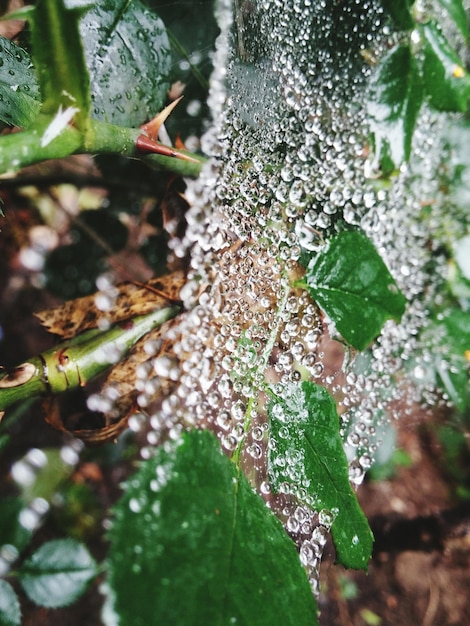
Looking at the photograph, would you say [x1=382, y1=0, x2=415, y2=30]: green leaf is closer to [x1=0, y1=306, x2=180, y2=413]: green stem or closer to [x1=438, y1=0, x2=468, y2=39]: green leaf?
[x1=438, y1=0, x2=468, y2=39]: green leaf

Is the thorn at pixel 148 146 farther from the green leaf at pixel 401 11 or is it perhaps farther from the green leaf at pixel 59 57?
the green leaf at pixel 401 11

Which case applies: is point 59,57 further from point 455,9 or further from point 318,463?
point 455,9

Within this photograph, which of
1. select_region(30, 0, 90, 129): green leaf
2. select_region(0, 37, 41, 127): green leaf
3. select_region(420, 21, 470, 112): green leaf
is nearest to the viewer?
select_region(30, 0, 90, 129): green leaf

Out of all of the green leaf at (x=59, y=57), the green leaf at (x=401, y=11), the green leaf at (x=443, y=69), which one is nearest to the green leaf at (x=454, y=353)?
the green leaf at (x=443, y=69)

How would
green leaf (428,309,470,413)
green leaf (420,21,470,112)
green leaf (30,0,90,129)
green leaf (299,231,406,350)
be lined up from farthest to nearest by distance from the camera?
green leaf (428,309,470,413), green leaf (420,21,470,112), green leaf (299,231,406,350), green leaf (30,0,90,129)

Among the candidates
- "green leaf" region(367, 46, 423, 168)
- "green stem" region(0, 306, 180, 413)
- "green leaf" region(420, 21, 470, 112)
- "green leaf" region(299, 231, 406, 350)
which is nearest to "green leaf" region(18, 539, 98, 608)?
"green stem" region(0, 306, 180, 413)

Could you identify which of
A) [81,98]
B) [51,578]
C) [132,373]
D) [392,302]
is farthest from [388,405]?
[81,98]
